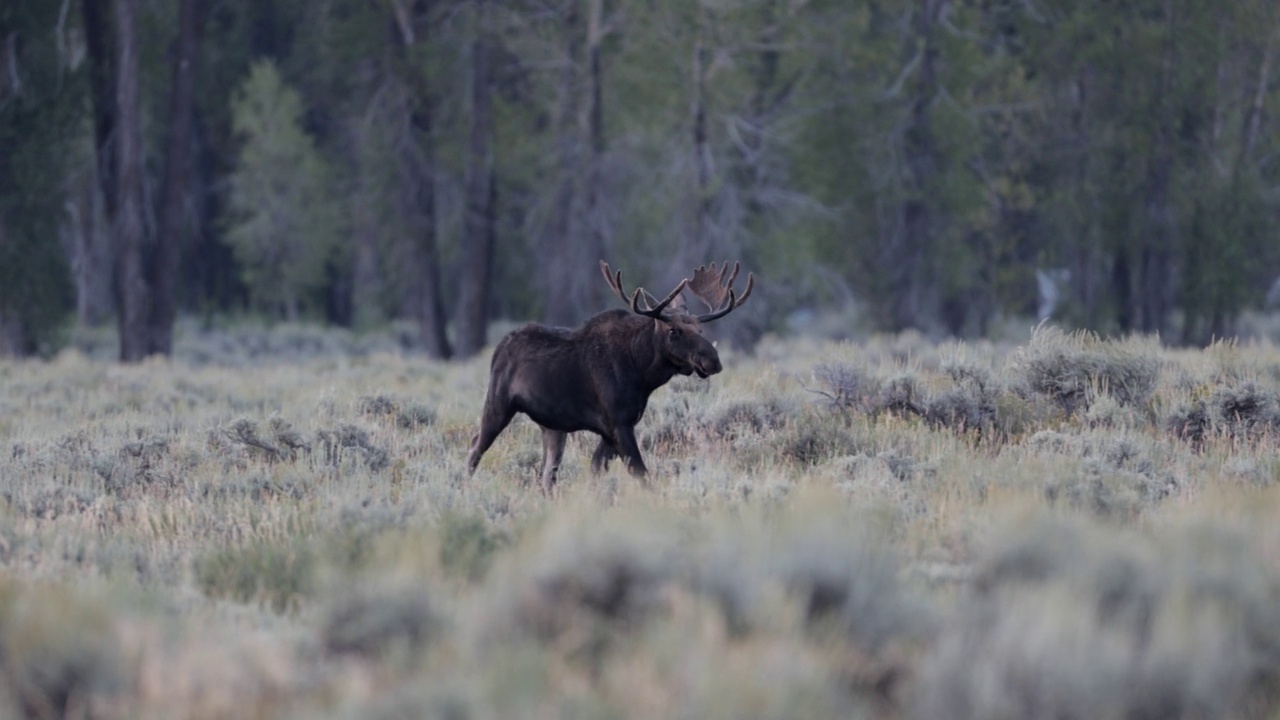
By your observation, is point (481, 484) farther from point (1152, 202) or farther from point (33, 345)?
point (1152, 202)

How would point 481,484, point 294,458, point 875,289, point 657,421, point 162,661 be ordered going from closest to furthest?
point 162,661 → point 481,484 → point 294,458 → point 657,421 → point 875,289

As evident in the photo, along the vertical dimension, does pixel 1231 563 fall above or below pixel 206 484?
above

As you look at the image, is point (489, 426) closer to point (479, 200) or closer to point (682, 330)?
point (682, 330)

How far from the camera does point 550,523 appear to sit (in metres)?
7.29

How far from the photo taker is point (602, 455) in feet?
35.7

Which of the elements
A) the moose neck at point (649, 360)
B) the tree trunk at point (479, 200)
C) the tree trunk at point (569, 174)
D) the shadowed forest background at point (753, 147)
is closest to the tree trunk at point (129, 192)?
the shadowed forest background at point (753, 147)

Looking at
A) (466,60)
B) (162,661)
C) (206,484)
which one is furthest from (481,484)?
(466,60)

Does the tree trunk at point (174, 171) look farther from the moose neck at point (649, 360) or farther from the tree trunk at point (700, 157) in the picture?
the moose neck at point (649, 360)

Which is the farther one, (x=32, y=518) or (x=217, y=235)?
(x=217, y=235)

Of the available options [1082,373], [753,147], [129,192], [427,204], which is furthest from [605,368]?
[753,147]

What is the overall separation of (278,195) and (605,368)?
104 feet

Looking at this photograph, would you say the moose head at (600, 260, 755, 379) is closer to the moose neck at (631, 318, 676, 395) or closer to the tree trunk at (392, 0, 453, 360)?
the moose neck at (631, 318, 676, 395)

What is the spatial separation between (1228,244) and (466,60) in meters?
14.1

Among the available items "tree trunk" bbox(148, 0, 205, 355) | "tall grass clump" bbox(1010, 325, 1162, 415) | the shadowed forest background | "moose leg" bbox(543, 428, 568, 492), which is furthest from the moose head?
"tree trunk" bbox(148, 0, 205, 355)
